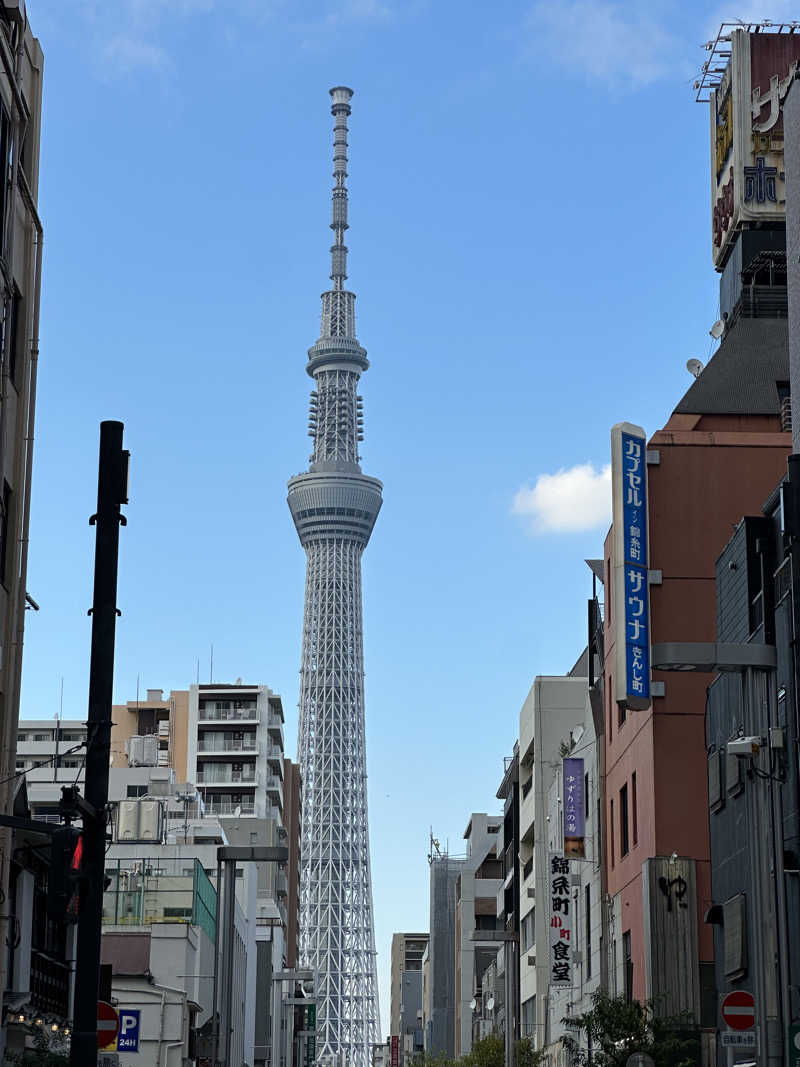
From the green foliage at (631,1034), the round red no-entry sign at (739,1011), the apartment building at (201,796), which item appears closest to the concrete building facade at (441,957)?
the apartment building at (201,796)

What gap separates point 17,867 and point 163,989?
92.0 ft

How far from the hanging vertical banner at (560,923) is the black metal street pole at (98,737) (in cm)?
4719

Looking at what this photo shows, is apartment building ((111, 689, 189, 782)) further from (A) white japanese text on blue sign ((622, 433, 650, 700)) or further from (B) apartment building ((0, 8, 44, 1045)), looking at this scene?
(B) apartment building ((0, 8, 44, 1045))

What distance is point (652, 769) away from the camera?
4681 cm

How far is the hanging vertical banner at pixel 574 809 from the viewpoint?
59.4 metres

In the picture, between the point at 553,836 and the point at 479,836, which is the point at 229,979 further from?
the point at 479,836

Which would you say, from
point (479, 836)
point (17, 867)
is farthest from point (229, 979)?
point (479, 836)

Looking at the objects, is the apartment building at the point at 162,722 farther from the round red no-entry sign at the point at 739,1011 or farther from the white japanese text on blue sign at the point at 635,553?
A: the round red no-entry sign at the point at 739,1011

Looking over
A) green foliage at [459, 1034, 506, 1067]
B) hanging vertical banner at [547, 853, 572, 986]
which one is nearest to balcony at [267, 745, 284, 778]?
Result: green foliage at [459, 1034, 506, 1067]

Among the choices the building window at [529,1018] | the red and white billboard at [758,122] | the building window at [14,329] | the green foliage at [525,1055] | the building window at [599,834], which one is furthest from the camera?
the building window at [529,1018]

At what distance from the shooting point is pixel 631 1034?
40.4m

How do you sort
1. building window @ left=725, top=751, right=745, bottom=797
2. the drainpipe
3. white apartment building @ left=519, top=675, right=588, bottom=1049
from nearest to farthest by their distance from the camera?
the drainpipe → building window @ left=725, top=751, right=745, bottom=797 → white apartment building @ left=519, top=675, right=588, bottom=1049

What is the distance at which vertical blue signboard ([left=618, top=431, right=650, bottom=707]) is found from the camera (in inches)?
1754

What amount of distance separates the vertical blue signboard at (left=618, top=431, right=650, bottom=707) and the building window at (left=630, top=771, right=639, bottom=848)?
6.49 m
